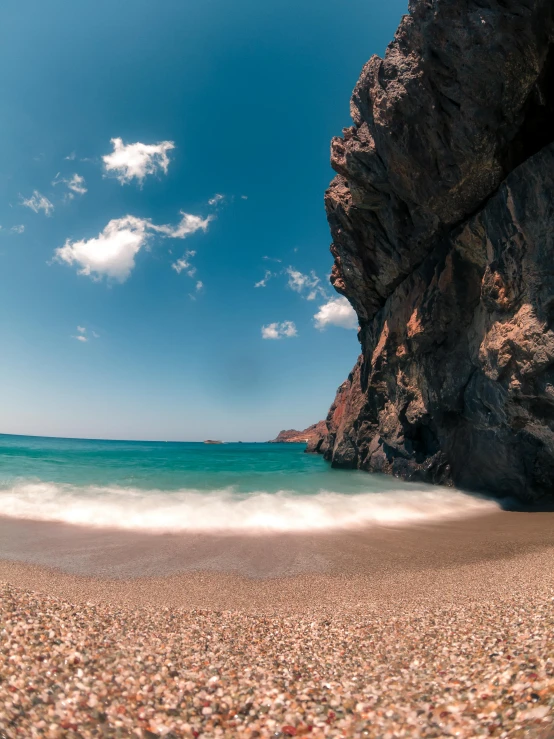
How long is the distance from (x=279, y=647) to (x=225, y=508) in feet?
37.5

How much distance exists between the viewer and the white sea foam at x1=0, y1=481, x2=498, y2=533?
13.1 m

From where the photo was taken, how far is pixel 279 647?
4664mm

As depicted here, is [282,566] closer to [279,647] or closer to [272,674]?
[279,647]

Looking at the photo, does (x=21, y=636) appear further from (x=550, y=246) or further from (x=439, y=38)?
(x=439, y=38)

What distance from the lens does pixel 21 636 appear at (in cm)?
412

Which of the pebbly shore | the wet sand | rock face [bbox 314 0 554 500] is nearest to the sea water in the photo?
the wet sand

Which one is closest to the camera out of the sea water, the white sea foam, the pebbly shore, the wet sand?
the pebbly shore

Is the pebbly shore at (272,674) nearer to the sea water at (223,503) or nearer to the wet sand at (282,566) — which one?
the wet sand at (282,566)

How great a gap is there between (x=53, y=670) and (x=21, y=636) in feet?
2.86

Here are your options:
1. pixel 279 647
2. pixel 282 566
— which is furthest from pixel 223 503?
pixel 279 647

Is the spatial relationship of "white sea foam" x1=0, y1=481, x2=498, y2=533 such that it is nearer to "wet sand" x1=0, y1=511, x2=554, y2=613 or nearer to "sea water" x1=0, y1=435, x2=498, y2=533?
"sea water" x1=0, y1=435, x2=498, y2=533

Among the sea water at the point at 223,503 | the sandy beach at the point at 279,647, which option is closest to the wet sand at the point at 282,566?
the sandy beach at the point at 279,647

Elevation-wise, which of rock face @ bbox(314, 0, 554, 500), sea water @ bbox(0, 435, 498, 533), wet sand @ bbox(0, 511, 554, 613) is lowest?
sea water @ bbox(0, 435, 498, 533)

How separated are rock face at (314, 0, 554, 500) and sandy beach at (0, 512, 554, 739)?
30.5ft
